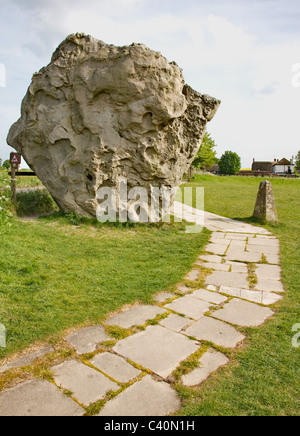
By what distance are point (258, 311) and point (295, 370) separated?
Result: 1.12m

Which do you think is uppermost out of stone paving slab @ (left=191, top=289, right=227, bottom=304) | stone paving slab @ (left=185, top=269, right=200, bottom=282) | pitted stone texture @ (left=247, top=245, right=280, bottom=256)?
pitted stone texture @ (left=247, top=245, right=280, bottom=256)

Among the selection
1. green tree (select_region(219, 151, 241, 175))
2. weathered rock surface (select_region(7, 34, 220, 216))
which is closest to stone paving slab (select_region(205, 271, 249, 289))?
weathered rock surface (select_region(7, 34, 220, 216))

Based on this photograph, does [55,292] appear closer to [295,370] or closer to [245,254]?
[295,370]

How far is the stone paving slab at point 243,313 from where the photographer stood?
359 centimetres

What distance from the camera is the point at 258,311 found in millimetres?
3850

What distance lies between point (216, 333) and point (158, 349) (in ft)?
2.23

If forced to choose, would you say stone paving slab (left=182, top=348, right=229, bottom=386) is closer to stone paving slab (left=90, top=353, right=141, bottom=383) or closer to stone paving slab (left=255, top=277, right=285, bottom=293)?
stone paving slab (left=90, top=353, right=141, bottom=383)

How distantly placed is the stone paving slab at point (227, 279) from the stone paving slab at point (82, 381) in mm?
2517

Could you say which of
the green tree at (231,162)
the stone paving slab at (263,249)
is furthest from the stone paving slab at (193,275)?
the green tree at (231,162)

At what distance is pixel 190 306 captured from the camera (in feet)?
Answer: 12.9

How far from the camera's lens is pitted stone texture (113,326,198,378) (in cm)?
278

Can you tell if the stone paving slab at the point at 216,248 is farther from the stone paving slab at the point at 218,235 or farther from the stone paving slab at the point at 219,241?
the stone paving slab at the point at 218,235

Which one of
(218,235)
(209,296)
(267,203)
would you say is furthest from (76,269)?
(267,203)
